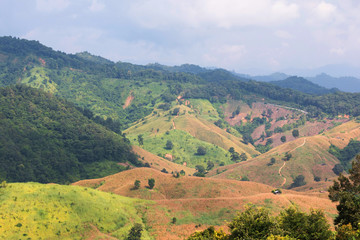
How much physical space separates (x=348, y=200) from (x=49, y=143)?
133 m

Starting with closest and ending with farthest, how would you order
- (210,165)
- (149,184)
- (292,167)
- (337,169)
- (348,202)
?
(348,202)
(149,184)
(292,167)
(337,169)
(210,165)

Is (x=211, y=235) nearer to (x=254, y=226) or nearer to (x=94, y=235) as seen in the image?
(x=254, y=226)

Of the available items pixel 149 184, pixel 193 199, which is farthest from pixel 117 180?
pixel 193 199

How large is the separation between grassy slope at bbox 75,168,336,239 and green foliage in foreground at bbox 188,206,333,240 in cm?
2991

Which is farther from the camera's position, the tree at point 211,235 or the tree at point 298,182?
the tree at point 298,182

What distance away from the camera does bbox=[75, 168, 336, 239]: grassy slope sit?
6612 centimetres

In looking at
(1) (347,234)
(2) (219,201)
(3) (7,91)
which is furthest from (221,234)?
(3) (7,91)

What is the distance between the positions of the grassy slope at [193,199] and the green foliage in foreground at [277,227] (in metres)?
29.9

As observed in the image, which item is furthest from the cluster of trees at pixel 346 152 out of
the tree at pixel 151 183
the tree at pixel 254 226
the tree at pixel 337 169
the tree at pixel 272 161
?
the tree at pixel 254 226

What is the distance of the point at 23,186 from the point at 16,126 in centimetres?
8134

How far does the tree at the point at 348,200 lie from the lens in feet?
122

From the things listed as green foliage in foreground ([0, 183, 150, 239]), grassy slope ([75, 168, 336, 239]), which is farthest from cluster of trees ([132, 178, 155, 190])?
green foliage in foreground ([0, 183, 150, 239])

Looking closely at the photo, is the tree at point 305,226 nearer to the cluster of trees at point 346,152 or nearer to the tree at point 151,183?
the tree at point 151,183

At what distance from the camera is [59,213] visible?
60.6m
